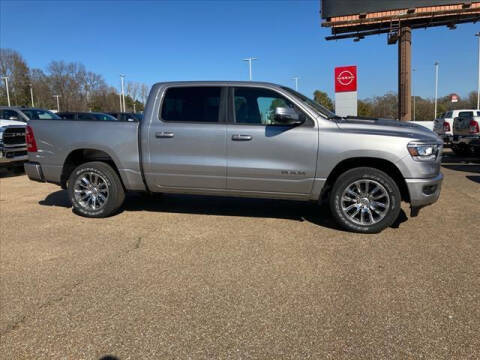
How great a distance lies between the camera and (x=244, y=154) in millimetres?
4988

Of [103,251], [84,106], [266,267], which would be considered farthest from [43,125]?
[84,106]

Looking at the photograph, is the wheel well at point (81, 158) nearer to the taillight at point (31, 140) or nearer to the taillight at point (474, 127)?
the taillight at point (31, 140)

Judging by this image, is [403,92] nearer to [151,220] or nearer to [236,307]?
[151,220]

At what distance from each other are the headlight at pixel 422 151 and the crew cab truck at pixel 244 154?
1 cm

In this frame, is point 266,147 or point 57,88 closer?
point 266,147

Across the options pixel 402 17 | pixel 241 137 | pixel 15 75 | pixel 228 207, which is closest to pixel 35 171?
pixel 228 207

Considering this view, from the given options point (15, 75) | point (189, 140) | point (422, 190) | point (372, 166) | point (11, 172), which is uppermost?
point (15, 75)

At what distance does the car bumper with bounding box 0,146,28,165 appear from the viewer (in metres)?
9.74

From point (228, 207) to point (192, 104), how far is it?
6.21ft

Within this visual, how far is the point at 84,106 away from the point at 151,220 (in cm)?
8430

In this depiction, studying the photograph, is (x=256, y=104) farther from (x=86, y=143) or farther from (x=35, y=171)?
(x=35, y=171)

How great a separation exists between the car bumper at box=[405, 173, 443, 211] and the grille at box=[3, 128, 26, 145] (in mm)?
9737

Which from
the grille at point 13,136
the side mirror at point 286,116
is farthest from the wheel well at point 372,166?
the grille at point 13,136

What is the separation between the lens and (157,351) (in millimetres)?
2457
